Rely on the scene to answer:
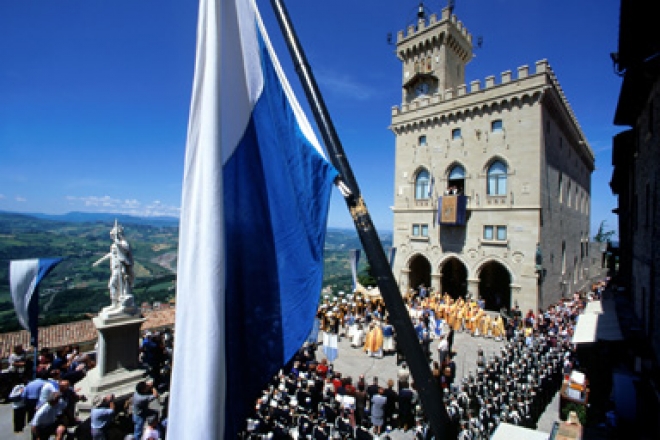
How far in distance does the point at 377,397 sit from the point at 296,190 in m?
7.60

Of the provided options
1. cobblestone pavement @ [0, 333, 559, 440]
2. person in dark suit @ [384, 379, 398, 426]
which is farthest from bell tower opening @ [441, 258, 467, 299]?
person in dark suit @ [384, 379, 398, 426]

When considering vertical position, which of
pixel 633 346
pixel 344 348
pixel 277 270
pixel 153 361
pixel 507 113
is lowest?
pixel 344 348

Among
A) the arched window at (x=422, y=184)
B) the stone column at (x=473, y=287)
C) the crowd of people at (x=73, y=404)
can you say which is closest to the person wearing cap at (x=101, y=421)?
the crowd of people at (x=73, y=404)

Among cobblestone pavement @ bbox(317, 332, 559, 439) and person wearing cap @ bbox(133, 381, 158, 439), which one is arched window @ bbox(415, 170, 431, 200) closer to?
cobblestone pavement @ bbox(317, 332, 559, 439)

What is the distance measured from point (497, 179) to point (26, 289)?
2613 centimetres

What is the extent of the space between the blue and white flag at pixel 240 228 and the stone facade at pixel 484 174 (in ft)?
77.2

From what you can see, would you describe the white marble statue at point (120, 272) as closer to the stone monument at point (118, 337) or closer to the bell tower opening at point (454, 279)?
the stone monument at point (118, 337)

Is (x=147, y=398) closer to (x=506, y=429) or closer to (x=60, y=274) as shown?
(x=506, y=429)

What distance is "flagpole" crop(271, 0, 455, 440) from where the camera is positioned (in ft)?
7.10

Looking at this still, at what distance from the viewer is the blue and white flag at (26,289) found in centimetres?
992

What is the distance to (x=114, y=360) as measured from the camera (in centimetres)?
995

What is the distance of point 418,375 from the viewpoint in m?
2.16

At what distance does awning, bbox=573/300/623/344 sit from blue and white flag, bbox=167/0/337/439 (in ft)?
42.7

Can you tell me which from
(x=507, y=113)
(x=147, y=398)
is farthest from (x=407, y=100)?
(x=147, y=398)
